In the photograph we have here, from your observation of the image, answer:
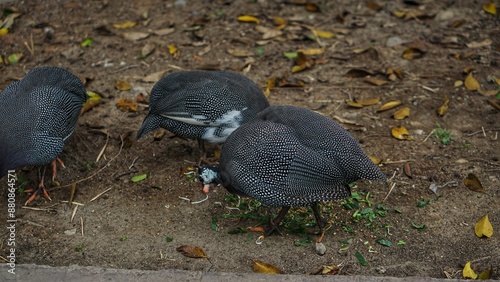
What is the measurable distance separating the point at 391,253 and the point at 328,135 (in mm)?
760

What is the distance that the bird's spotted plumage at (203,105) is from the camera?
181 inches

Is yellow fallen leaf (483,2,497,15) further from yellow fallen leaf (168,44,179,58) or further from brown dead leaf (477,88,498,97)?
yellow fallen leaf (168,44,179,58)

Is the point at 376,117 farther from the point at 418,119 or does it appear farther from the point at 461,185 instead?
the point at 461,185

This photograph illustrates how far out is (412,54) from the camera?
5.88m

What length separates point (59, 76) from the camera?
4.72 meters

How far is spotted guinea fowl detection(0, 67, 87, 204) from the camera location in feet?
13.7

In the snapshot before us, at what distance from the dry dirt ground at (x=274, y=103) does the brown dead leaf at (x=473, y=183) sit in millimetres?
42

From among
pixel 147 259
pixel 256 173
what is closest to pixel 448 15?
pixel 256 173

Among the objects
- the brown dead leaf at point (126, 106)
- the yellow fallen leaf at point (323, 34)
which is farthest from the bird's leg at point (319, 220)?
the yellow fallen leaf at point (323, 34)

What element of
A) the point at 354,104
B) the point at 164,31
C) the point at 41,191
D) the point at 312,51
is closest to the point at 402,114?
the point at 354,104

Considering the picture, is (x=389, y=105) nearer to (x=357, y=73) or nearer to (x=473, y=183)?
(x=357, y=73)

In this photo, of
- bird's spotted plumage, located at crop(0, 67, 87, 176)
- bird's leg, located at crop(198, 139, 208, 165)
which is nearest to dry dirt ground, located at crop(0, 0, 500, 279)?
bird's leg, located at crop(198, 139, 208, 165)

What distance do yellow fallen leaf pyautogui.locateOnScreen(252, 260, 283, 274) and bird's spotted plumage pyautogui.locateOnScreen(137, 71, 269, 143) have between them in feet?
3.87

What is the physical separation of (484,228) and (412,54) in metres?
2.27
